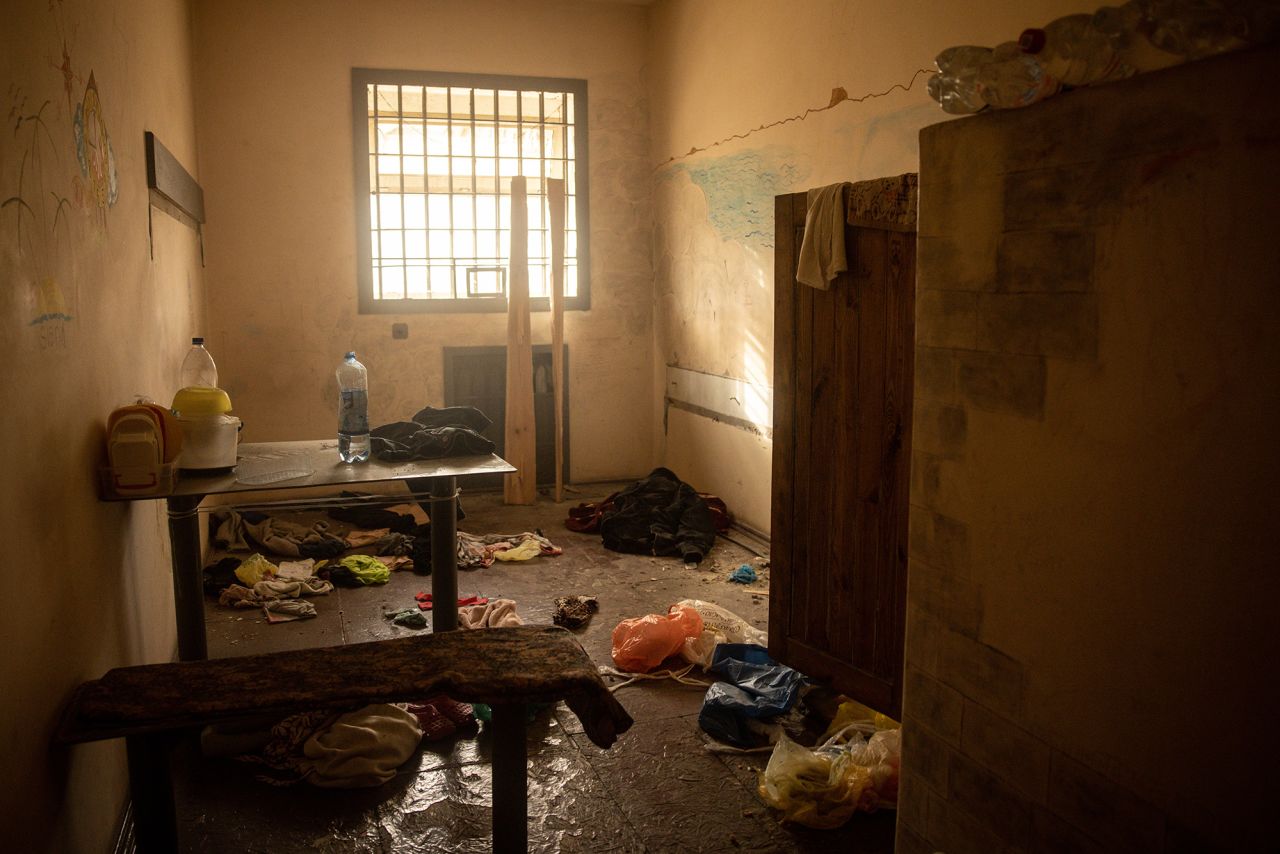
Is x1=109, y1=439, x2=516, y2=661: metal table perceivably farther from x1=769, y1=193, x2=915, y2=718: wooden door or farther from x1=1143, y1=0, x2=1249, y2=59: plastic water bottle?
x1=1143, y1=0, x2=1249, y2=59: plastic water bottle

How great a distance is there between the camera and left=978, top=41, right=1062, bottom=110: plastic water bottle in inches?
66.0

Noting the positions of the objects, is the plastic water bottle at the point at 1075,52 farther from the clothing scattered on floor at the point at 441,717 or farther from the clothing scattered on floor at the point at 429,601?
the clothing scattered on floor at the point at 429,601

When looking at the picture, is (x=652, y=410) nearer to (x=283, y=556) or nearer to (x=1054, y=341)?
(x=283, y=556)

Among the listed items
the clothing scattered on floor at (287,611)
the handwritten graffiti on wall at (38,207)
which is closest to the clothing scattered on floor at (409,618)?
the clothing scattered on floor at (287,611)

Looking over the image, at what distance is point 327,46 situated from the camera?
5.87 metres

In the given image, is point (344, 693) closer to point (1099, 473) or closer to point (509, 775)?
point (509, 775)

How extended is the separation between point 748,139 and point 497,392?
2414 mm

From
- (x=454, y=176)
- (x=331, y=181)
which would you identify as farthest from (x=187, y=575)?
(x=454, y=176)

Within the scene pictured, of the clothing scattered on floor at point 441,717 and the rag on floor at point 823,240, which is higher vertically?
the rag on floor at point 823,240

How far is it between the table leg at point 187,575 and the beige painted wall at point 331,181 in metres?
3.23

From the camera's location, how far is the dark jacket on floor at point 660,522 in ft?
16.5

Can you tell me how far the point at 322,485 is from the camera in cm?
268

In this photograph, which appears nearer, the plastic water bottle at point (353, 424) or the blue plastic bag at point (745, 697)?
the blue plastic bag at point (745, 697)

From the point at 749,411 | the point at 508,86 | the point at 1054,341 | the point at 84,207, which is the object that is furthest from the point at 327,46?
the point at 1054,341
